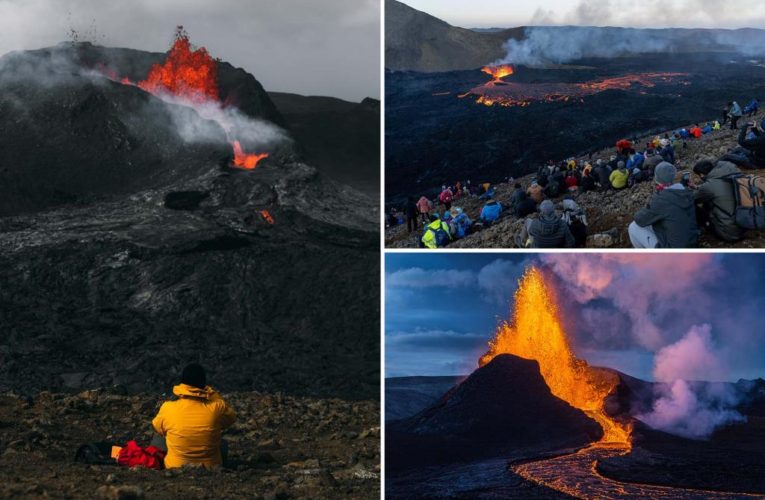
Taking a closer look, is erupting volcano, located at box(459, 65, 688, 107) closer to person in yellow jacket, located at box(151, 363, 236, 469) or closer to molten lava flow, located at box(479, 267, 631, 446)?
person in yellow jacket, located at box(151, 363, 236, 469)

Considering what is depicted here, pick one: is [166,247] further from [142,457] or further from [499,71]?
Result: [499,71]

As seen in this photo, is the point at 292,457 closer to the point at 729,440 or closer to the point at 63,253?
the point at 729,440

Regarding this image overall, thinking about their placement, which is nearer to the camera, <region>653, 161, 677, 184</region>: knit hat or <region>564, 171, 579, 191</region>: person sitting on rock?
A: <region>653, 161, 677, 184</region>: knit hat

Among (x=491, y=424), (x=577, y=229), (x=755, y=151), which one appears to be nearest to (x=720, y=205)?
(x=577, y=229)

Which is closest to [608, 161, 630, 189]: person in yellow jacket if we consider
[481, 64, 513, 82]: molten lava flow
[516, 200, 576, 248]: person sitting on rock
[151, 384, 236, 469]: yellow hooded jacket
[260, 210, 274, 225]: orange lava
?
[516, 200, 576, 248]: person sitting on rock

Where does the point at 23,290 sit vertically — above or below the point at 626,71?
below

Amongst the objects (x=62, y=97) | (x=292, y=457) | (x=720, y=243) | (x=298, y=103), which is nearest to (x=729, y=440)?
(x=720, y=243)
